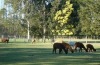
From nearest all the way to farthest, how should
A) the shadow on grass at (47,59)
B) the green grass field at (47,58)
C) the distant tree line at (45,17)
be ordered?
the shadow on grass at (47,59)
the green grass field at (47,58)
the distant tree line at (45,17)

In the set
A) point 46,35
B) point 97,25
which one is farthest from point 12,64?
point 46,35

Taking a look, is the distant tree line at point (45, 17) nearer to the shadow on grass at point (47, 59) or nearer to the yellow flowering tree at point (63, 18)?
the yellow flowering tree at point (63, 18)

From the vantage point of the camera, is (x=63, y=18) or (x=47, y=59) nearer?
(x=47, y=59)

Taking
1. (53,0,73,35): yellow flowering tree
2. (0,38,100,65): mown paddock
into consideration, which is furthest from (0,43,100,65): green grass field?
(53,0,73,35): yellow flowering tree

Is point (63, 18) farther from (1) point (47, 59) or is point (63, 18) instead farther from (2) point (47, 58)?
(1) point (47, 59)

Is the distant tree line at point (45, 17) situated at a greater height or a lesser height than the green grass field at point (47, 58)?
greater

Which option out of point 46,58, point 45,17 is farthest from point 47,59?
point 45,17

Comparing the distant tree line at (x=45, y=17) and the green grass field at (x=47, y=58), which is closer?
the green grass field at (x=47, y=58)

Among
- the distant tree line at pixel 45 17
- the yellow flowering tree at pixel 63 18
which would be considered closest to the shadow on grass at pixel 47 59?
the distant tree line at pixel 45 17

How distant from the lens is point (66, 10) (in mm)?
89938

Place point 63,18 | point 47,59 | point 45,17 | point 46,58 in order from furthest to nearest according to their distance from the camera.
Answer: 1. point 63,18
2. point 45,17
3. point 46,58
4. point 47,59

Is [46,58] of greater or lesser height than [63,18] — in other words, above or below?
below

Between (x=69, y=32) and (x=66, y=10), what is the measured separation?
Result: 6390 millimetres

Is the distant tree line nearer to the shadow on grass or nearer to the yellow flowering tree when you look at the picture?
the yellow flowering tree
